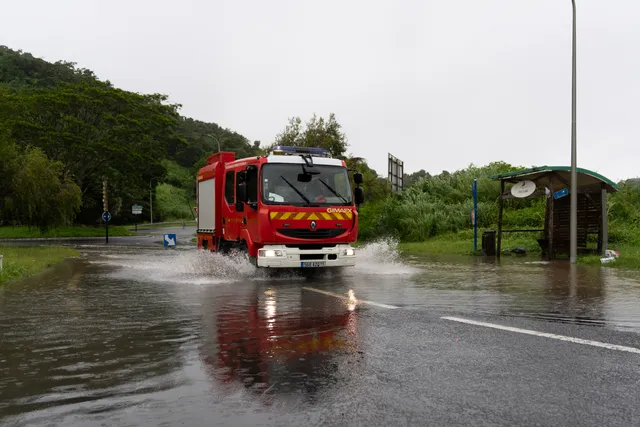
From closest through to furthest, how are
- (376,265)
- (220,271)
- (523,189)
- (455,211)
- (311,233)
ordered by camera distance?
1. (311,233)
2. (220,271)
3. (376,265)
4. (523,189)
5. (455,211)

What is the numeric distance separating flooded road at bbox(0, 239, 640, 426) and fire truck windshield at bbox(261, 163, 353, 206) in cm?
269

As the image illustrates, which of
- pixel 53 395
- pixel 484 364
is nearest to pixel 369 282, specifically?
pixel 484 364

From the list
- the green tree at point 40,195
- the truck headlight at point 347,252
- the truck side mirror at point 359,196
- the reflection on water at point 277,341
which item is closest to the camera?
the reflection on water at point 277,341

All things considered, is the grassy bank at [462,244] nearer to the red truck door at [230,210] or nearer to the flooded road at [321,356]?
the red truck door at [230,210]

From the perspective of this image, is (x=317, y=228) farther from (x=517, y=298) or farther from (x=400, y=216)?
(x=400, y=216)

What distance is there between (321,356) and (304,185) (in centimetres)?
888

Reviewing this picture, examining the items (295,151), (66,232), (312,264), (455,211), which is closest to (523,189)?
(295,151)

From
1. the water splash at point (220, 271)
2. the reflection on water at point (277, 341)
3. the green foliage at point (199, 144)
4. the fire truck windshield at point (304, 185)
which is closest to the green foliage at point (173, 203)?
the green foliage at point (199, 144)

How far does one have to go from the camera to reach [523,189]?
2141 cm

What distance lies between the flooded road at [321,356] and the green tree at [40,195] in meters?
15.0

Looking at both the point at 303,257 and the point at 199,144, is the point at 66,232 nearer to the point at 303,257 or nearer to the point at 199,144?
the point at 303,257

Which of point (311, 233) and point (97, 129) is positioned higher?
point (97, 129)

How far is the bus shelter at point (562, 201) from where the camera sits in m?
20.7

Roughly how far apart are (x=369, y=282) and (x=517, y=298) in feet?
12.5
